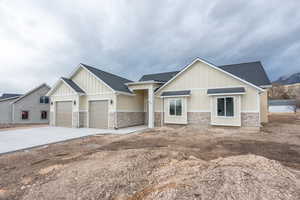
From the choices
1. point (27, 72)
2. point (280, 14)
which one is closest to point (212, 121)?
point (280, 14)

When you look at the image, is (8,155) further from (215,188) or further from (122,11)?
(122,11)

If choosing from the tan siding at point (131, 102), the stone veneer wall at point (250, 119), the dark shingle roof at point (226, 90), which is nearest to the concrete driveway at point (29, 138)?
the tan siding at point (131, 102)

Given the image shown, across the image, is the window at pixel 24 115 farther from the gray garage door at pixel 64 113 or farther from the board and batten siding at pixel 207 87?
the board and batten siding at pixel 207 87

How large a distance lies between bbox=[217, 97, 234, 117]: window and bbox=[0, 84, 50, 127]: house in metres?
25.0

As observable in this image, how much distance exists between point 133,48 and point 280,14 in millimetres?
13737

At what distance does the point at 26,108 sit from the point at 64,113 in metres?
11.8

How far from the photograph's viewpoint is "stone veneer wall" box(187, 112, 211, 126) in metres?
11.9

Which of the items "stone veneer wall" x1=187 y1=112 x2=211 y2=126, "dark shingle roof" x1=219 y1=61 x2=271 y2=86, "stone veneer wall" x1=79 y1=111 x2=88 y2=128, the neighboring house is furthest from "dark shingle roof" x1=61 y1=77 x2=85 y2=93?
the neighboring house

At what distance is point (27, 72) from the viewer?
2122 centimetres

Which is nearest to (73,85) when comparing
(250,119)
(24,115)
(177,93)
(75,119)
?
(75,119)

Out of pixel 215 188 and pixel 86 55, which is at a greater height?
pixel 86 55

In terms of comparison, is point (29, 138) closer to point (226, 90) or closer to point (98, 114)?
point (98, 114)

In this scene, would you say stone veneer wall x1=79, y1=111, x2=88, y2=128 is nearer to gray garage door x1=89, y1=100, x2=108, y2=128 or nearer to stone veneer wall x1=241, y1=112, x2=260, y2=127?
gray garage door x1=89, y1=100, x2=108, y2=128

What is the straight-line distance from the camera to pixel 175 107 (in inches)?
513
